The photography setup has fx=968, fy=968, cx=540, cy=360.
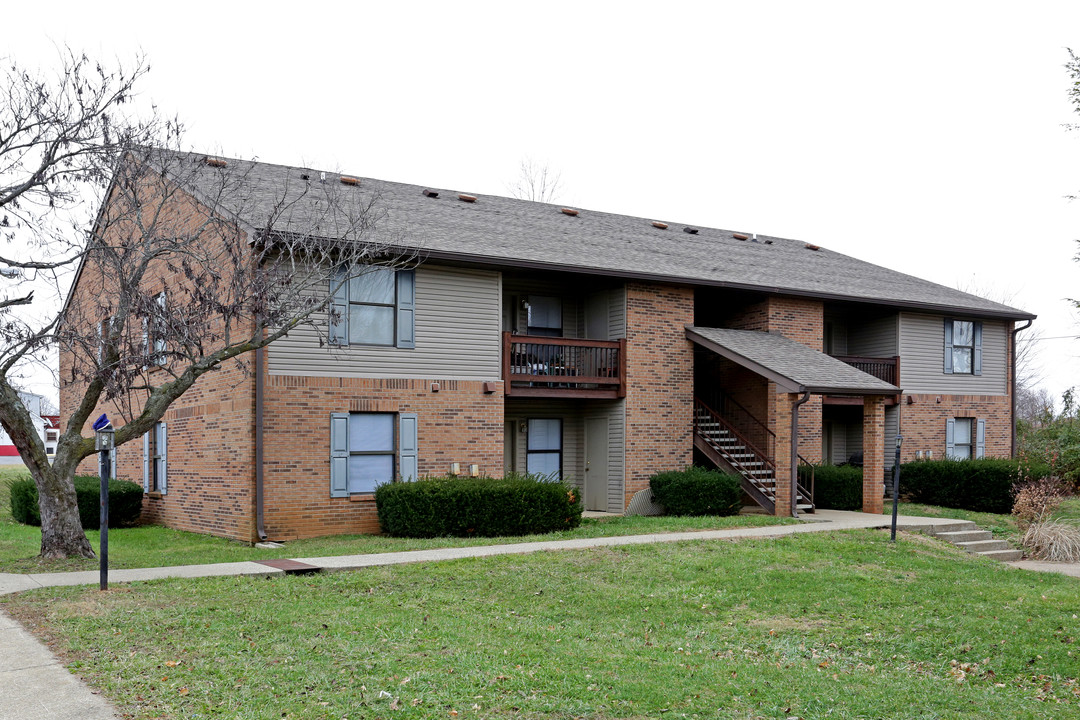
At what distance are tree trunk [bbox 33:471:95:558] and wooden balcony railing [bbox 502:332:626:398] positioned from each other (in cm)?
831

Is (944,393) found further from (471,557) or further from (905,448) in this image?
(471,557)

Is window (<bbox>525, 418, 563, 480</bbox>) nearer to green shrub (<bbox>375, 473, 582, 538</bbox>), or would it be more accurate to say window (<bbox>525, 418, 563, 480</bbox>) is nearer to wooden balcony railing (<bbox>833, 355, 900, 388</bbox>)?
green shrub (<bbox>375, 473, 582, 538</bbox>)

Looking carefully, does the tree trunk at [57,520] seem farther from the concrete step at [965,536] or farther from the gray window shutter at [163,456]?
the concrete step at [965,536]

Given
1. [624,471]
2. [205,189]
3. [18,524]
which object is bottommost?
[18,524]

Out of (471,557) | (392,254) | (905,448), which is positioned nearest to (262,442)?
(392,254)

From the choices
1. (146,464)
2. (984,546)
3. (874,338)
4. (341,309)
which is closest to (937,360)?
(874,338)

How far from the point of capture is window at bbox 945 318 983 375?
26.0 m

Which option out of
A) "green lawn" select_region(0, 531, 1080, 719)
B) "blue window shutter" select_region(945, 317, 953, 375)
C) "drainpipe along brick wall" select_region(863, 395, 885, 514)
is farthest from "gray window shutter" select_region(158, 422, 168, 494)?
"blue window shutter" select_region(945, 317, 953, 375)

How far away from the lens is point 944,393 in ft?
84.6

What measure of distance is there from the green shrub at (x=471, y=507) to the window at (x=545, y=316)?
17.3 feet

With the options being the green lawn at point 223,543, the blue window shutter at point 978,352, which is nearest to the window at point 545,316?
the green lawn at point 223,543

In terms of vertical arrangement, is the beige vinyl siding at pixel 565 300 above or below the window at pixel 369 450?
above

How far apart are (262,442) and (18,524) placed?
8.61 meters

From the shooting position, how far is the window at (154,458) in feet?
67.6
